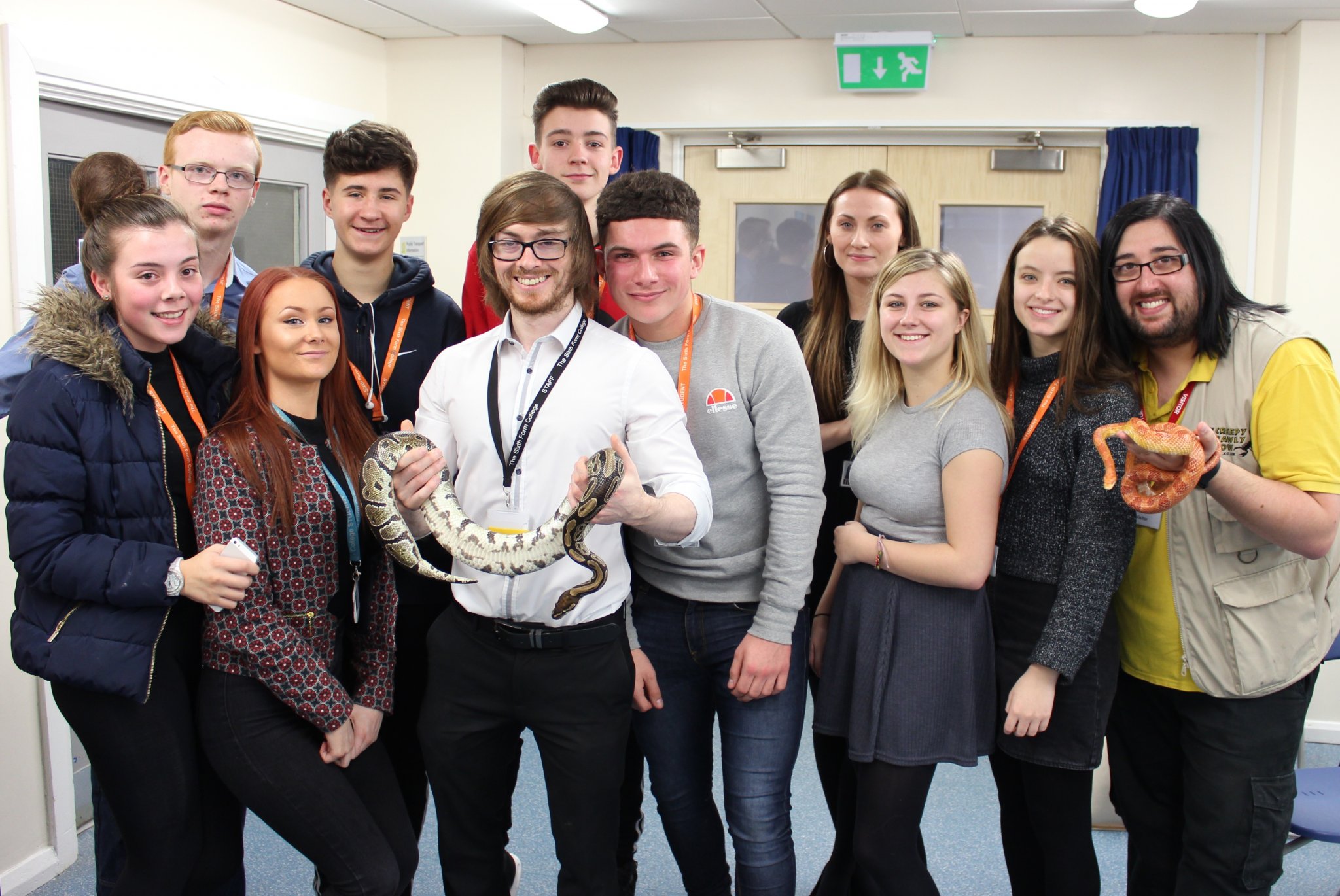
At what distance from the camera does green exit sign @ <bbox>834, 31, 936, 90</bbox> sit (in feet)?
18.7

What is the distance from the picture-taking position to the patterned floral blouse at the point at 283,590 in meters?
2.26

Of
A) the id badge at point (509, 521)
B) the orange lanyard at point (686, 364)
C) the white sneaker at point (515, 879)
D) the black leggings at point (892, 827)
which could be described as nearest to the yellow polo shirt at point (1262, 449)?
the black leggings at point (892, 827)

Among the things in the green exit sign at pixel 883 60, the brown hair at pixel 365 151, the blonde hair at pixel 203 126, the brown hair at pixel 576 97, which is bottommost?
the brown hair at pixel 365 151

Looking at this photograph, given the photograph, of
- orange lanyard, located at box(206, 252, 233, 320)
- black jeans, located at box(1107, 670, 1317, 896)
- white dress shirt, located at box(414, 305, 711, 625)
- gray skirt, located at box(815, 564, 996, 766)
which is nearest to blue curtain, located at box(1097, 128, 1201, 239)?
black jeans, located at box(1107, 670, 1317, 896)

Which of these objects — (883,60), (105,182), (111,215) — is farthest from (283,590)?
(883,60)

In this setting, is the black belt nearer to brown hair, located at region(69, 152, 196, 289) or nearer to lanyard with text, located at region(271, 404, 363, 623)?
lanyard with text, located at region(271, 404, 363, 623)

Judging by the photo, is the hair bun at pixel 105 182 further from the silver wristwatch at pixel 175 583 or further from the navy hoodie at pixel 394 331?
the silver wristwatch at pixel 175 583

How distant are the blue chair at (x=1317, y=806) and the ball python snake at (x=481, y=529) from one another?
224 cm

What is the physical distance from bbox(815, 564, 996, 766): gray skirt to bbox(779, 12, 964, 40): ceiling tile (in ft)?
12.8

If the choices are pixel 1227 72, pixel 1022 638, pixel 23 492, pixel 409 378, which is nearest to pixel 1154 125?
pixel 1227 72

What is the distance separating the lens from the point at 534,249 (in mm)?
2332

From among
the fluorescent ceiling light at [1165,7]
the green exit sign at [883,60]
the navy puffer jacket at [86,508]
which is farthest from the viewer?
the green exit sign at [883,60]

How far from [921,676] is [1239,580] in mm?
781

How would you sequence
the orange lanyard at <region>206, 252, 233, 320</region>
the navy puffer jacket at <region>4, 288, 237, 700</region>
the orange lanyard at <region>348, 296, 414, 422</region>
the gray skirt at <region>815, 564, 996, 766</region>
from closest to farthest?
the navy puffer jacket at <region>4, 288, 237, 700</region>, the gray skirt at <region>815, 564, 996, 766</region>, the orange lanyard at <region>348, 296, 414, 422</region>, the orange lanyard at <region>206, 252, 233, 320</region>
